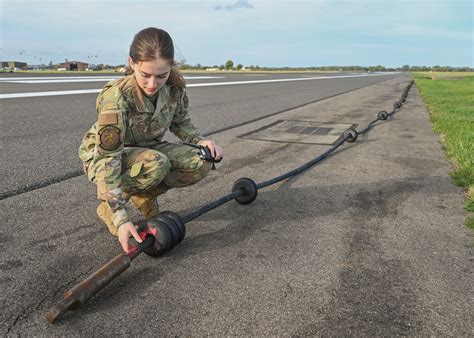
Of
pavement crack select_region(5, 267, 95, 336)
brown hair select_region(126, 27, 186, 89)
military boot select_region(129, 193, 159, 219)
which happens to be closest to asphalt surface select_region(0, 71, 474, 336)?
pavement crack select_region(5, 267, 95, 336)

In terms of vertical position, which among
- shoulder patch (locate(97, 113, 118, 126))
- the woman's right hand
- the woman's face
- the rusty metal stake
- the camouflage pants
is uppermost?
the woman's face

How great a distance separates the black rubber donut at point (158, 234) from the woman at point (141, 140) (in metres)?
0.17

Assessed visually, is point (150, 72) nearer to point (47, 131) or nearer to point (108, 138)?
point (108, 138)

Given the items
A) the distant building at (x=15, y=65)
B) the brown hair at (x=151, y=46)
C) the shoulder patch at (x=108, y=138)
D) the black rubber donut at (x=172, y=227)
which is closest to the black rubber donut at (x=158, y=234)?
the black rubber donut at (x=172, y=227)

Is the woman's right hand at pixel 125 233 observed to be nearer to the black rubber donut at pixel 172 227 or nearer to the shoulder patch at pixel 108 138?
the black rubber donut at pixel 172 227

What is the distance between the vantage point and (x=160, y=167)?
256cm

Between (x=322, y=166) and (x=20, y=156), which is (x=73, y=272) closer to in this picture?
(x=20, y=156)

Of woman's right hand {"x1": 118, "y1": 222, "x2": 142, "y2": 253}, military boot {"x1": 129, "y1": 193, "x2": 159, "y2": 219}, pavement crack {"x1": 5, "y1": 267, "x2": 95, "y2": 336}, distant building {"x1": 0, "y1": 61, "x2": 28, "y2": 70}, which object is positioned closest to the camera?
pavement crack {"x1": 5, "y1": 267, "x2": 95, "y2": 336}

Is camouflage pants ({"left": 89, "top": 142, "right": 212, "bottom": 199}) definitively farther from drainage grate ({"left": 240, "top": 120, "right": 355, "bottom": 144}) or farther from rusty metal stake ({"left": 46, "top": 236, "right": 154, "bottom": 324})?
drainage grate ({"left": 240, "top": 120, "right": 355, "bottom": 144})

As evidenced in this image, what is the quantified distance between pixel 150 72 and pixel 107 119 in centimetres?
36

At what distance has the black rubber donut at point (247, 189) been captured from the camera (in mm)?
3176

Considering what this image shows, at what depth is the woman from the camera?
85.5 inches

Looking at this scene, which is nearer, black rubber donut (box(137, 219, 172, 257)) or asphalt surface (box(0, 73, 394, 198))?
black rubber donut (box(137, 219, 172, 257))

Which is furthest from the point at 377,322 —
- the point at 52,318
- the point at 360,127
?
the point at 360,127
